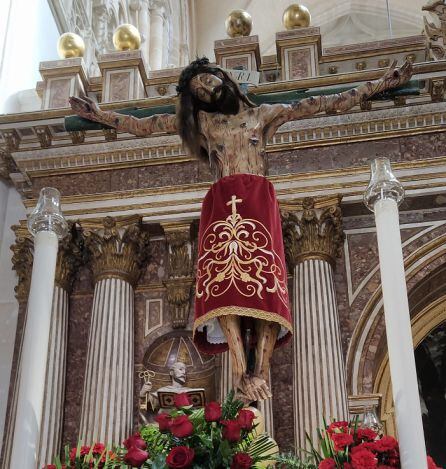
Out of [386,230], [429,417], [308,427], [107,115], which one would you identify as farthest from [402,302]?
[429,417]

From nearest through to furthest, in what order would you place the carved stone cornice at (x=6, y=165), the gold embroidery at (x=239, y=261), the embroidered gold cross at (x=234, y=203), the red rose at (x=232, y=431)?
the red rose at (x=232, y=431)
the gold embroidery at (x=239, y=261)
the embroidered gold cross at (x=234, y=203)
the carved stone cornice at (x=6, y=165)

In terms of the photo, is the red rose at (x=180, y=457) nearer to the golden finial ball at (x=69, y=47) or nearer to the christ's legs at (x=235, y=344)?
the christ's legs at (x=235, y=344)

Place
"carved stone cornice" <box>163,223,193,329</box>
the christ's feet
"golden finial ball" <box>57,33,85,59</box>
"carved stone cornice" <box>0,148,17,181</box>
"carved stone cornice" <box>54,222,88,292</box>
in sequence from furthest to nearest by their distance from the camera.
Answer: "golden finial ball" <box>57,33,85,59</box> → "carved stone cornice" <box>0,148,17,181</box> → "carved stone cornice" <box>54,222,88,292</box> → "carved stone cornice" <box>163,223,193,329</box> → the christ's feet

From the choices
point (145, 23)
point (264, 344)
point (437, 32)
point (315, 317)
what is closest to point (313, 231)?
point (315, 317)

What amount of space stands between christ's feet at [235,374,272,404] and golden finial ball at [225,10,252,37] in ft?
17.6

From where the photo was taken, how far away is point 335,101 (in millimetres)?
4957

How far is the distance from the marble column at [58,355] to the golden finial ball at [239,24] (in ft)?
8.10

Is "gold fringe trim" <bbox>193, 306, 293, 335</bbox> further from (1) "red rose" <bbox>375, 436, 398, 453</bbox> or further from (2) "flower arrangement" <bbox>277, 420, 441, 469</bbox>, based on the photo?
(1) "red rose" <bbox>375, 436, 398, 453</bbox>

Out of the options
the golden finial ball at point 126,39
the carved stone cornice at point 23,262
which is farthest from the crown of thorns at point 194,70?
the golden finial ball at point 126,39

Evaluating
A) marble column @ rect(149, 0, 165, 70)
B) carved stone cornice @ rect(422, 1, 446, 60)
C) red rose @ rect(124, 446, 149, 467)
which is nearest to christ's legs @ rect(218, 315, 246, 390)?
red rose @ rect(124, 446, 149, 467)

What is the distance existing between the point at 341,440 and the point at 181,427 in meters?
0.59

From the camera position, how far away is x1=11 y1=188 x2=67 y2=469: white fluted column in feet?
11.5

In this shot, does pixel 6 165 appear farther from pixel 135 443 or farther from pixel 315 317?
pixel 135 443

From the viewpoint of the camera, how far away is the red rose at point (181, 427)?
10.6 ft
